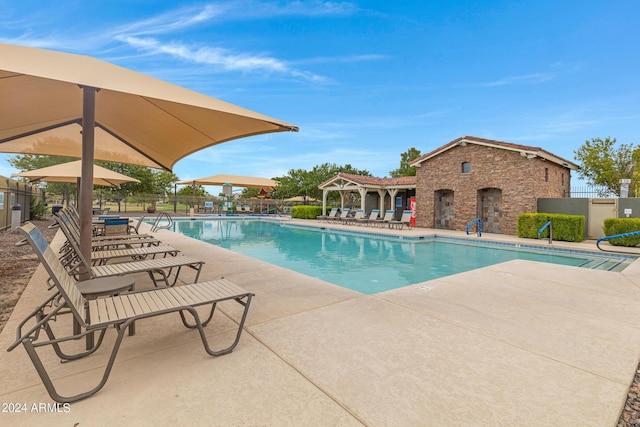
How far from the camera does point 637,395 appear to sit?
2.05 metres

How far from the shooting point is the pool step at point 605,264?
776 centimetres

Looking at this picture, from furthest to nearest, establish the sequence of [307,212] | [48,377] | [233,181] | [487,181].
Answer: [233,181], [307,212], [487,181], [48,377]

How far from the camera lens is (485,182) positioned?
47.9ft

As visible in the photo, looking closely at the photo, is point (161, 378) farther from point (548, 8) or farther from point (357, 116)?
point (357, 116)

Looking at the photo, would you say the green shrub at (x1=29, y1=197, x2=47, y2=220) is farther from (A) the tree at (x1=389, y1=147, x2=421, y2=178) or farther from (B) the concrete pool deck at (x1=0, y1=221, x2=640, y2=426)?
(A) the tree at (x1=389, y1=147, x2=421, y2=178)

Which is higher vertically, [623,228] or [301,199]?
[301,199]

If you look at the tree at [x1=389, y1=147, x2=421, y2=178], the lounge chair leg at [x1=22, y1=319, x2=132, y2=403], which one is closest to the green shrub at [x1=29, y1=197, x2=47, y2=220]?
the lounge chair leg at [x1=22, y1=319, x2=132, y2=403]

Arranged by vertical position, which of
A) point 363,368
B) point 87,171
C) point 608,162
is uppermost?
point 608,162

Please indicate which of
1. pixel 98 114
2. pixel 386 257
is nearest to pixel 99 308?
pixel 98 114

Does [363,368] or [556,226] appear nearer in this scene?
[363,368]

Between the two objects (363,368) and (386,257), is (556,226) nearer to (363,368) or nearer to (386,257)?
(386,257)

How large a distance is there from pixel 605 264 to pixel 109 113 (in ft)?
38.2

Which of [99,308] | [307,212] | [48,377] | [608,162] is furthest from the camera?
[608,162]

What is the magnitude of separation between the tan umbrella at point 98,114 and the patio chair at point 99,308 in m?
1.15
